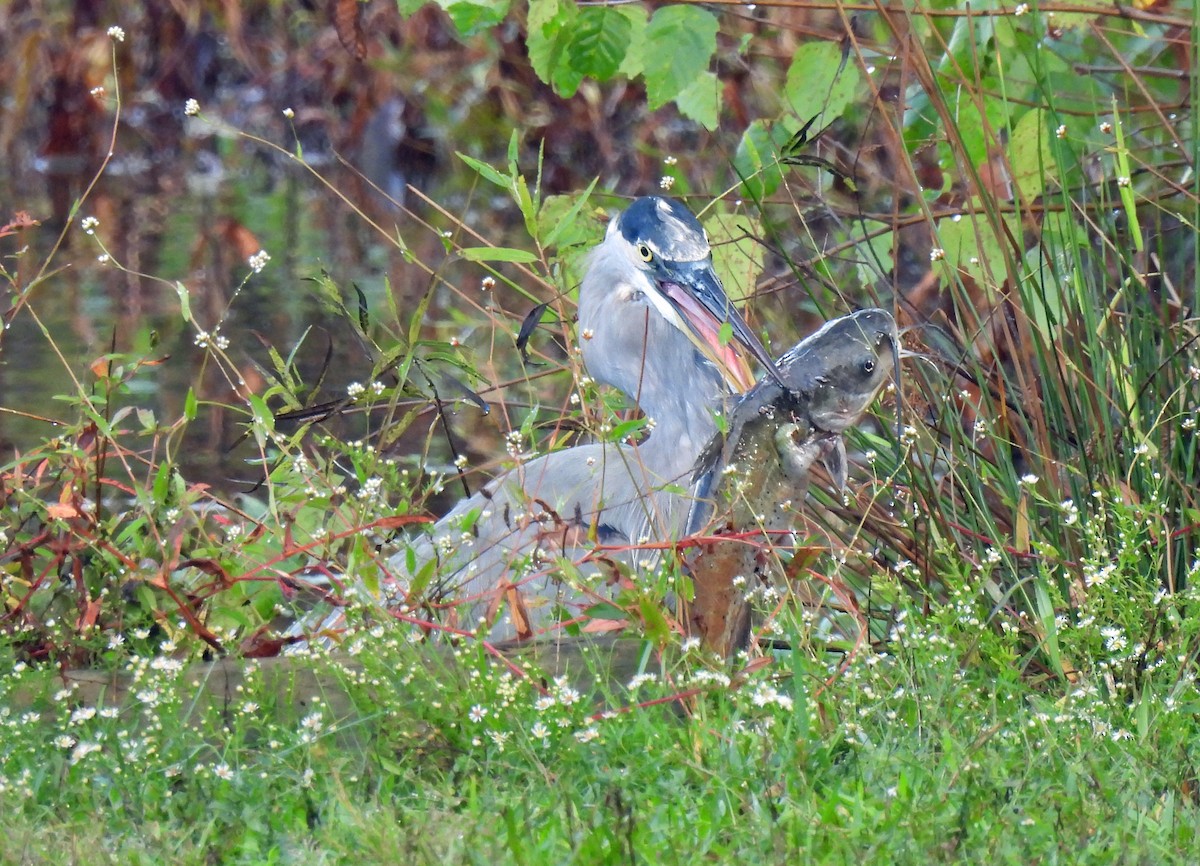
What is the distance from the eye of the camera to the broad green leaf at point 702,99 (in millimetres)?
Answer: 4293

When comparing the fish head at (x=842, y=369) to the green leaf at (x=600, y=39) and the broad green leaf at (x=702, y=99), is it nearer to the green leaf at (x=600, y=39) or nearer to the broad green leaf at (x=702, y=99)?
the green leaf at (x=600, y=39)

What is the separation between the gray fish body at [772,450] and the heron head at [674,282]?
797 mm

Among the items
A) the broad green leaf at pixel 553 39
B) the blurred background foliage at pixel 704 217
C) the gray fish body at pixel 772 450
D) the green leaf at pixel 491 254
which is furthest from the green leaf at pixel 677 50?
the gray fish body at pixel 772 450

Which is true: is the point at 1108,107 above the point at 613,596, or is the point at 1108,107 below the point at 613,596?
above

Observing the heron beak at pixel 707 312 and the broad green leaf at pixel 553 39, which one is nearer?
the broad green leaf at pixel 553 39

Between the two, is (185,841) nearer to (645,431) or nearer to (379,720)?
(379,720)

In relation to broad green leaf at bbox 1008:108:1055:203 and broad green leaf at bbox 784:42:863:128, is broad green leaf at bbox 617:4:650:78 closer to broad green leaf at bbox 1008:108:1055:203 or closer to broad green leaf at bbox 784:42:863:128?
broad green leaf at bbox 784:42:863:128

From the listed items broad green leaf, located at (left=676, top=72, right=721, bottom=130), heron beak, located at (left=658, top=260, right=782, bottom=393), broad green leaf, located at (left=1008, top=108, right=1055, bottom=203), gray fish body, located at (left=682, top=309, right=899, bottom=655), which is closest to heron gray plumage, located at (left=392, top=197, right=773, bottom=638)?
heron beak, located at (left=658, top=260, right=782, bottom=393)

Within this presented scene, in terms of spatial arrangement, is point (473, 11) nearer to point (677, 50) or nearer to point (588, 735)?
point (677, 50)

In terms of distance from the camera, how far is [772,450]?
3098 mm

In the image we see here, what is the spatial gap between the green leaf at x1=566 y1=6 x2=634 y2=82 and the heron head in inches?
13.7

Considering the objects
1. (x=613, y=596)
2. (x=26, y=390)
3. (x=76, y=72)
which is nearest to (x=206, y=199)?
(x=76, y=72)

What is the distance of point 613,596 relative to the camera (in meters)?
3.17

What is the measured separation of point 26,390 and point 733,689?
5.08m
